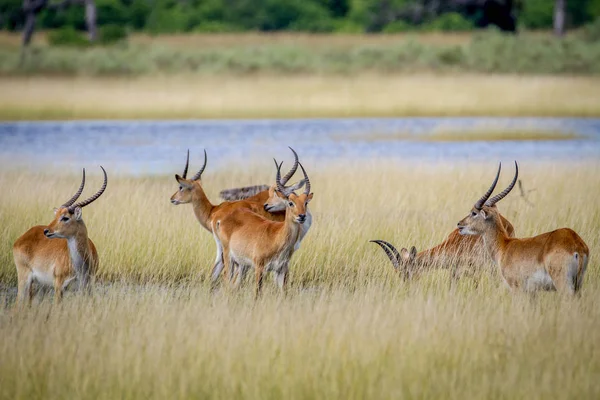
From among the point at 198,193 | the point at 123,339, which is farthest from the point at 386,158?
the point at 123,339

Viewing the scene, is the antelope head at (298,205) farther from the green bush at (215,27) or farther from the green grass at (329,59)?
→ the green bush at (215,27)

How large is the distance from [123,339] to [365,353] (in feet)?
5.56

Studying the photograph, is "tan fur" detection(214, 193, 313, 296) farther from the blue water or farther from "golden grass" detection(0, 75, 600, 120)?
"golden grass" detection(0, 75, 600, 120)

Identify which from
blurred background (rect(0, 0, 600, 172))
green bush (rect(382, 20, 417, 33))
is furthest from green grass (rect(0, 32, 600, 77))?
green bush (rect(382, 20, 417, 33))

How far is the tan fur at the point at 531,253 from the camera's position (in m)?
7.82

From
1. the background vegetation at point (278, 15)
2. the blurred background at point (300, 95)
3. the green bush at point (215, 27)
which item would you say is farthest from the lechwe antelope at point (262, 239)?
the green bush at point (215, 27)

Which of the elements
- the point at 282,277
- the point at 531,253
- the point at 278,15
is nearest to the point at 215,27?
the point at 278,15

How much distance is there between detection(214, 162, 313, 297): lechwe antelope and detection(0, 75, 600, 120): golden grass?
1789 cm

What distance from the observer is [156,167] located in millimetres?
19094

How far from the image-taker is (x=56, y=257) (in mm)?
8438

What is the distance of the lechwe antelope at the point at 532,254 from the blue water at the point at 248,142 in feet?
33.2

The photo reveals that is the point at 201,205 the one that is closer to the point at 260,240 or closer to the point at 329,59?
the point at 260,240

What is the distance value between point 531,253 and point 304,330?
6.06 feet

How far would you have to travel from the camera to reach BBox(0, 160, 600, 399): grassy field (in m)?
6.74
